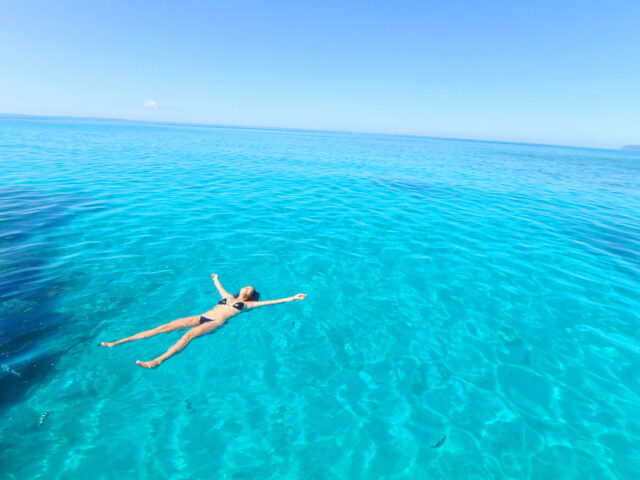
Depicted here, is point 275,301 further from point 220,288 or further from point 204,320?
point 204,320

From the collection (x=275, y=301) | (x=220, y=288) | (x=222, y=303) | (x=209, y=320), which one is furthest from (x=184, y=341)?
(x=275, y=301)

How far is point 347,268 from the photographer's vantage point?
11.2 meters

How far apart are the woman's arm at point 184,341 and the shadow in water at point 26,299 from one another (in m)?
2.25

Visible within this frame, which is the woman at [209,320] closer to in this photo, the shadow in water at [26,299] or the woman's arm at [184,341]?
the woman's arm at [184,341]

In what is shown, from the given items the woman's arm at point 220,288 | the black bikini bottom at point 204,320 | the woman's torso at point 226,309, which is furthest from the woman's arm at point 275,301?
the black bikini bottom at point 204,320

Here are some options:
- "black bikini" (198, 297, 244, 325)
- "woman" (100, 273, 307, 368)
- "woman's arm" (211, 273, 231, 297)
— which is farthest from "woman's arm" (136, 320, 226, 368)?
"woman's arm" (211, 273, 231, 297)

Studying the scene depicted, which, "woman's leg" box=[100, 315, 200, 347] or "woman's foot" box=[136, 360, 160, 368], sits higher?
"woman's leg" box=[100, 315, 200, 347]

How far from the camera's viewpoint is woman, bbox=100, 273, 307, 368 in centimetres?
712

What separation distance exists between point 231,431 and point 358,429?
255 centimetres

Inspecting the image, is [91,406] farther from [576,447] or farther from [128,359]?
[576,447]

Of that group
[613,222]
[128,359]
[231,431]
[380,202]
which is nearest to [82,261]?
[128,359]

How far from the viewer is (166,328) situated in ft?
24.5

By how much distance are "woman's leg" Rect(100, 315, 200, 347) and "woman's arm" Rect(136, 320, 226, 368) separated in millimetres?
309

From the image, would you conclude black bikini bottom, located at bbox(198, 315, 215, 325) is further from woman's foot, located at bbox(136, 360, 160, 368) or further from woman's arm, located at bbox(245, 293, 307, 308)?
woman's foot, located at bbox(136, 360, 160, 368)
